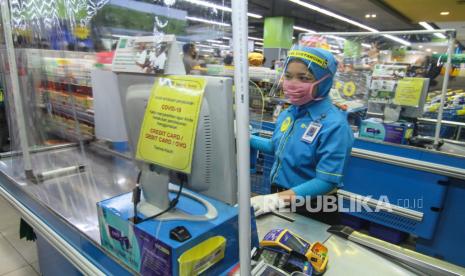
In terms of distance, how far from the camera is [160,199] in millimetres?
933

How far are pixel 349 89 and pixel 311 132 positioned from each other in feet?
8.07

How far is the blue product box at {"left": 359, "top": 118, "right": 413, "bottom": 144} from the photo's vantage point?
9.46 feet

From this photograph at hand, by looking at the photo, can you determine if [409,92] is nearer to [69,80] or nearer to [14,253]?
[69,80]

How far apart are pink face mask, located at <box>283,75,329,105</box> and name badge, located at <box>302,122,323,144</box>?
124 mm

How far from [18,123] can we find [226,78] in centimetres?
149

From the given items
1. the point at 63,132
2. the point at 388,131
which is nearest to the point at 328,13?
the point at 388,131

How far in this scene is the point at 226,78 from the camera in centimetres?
70

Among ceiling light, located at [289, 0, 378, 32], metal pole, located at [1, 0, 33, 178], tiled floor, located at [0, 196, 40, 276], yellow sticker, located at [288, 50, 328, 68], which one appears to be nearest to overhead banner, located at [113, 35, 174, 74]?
yellow sticker, located at [288, 50, 328, 68]

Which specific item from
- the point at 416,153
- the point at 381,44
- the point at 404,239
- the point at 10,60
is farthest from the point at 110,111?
the point at 381,44

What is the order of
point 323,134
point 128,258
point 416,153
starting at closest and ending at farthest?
point 128,258 → point 323,134 → point 416,153

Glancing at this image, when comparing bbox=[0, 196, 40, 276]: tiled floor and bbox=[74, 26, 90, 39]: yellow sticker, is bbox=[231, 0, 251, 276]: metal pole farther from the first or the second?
bbox=[0, 196, 40, 276]: tiled floor

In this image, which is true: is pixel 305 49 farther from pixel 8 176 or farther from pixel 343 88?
pixel 343 88

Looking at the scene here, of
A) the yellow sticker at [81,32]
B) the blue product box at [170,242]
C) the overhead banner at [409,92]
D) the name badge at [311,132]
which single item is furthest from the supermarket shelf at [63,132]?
the overhead banner at [409,92]

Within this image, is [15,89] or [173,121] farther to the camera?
[15,89]
